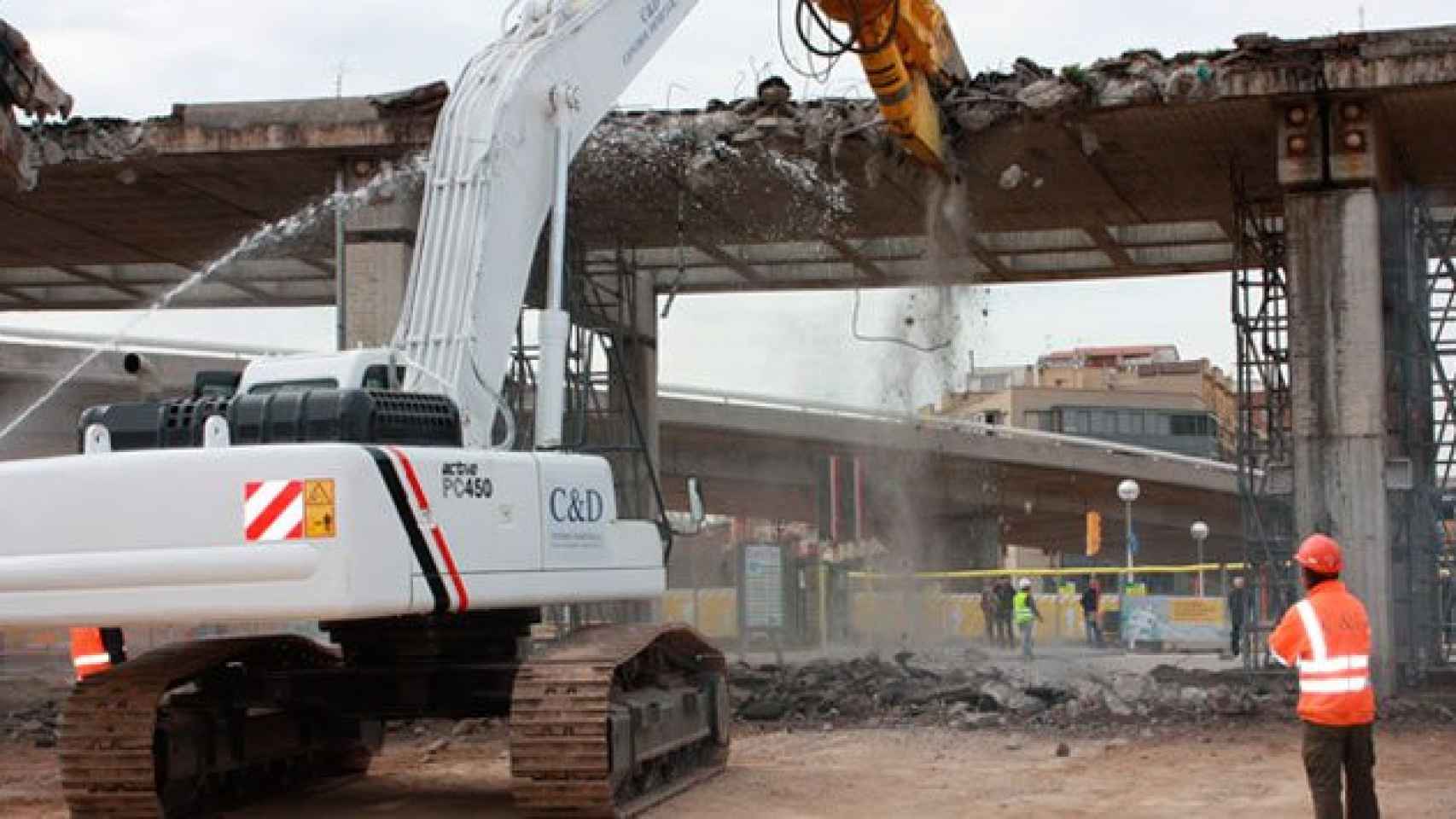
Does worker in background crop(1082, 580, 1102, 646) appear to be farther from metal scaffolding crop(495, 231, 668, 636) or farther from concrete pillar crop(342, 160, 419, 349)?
concrete pillar crop(342, 160, 419, 349)

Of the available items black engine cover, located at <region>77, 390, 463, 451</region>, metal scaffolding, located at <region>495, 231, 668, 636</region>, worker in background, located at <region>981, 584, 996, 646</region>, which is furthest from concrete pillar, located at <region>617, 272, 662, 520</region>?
black engine cover, located at <region>77, 390, 463, 451</region>

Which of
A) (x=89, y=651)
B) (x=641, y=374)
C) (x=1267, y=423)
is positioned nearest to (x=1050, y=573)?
(x=641, y=374)

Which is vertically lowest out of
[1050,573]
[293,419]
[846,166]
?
[1050,573]

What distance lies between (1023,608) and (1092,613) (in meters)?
4.15

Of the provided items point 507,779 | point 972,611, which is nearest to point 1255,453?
point 507,779

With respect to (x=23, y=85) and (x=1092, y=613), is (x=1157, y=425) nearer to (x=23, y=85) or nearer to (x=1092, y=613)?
(x=1092, y=613)

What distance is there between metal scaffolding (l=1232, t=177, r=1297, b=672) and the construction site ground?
286 cm

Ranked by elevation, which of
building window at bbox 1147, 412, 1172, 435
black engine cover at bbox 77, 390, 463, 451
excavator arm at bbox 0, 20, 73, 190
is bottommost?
black engine cover at bbox 77, 390, 463, 451

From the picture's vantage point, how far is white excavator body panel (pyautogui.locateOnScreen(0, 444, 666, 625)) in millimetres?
10750

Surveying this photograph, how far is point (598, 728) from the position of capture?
1180cm

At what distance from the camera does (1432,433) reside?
938 inches

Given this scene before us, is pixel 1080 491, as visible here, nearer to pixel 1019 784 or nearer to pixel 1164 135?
pixel 1164 135

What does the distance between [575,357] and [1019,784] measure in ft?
41.7

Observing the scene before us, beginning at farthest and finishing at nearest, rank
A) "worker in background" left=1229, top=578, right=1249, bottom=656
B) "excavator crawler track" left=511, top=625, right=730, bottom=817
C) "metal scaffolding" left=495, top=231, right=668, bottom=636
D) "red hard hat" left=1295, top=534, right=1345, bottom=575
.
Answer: "worker in background" left=1229, top=578, right=1249, bottom=656 → "metal scaffolding" left=495, top=231, right=668, bottom=636 → "excavator crawler track" left=511, top=625, right=730, bottom=817 → "red hard hat" left=1295, top=534, right=1345, bottom=575
